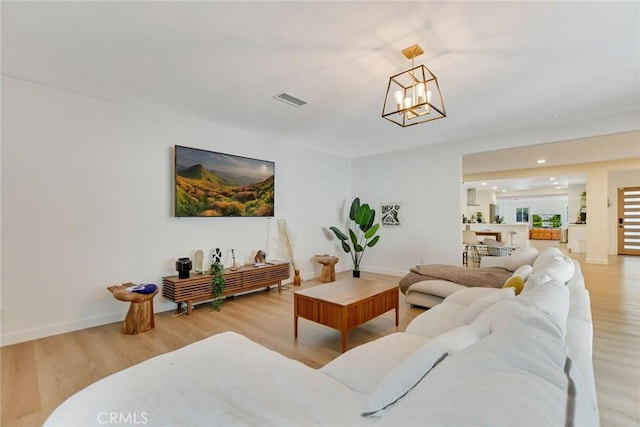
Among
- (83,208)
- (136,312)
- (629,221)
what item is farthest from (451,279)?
(629,221)

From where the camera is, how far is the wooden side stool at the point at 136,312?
3.10m

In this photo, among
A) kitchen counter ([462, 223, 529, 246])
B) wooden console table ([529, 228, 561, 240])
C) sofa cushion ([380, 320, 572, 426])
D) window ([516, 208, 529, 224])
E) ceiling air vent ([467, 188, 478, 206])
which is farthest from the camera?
window ([516, 208, 529, 224])

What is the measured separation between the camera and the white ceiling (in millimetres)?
1999

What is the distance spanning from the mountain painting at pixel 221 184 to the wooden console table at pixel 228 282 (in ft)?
3.00

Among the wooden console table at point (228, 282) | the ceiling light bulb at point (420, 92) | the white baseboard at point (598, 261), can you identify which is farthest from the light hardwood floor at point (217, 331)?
the white baseboard at point (598, 261)

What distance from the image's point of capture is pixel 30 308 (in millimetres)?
2982

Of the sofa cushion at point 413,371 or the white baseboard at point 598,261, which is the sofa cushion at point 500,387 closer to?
the sofa cushion at point 413,371

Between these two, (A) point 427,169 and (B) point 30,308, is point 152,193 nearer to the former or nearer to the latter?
(B) point 30,308

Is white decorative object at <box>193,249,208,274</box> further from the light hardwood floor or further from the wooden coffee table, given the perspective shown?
the wooden coffee table

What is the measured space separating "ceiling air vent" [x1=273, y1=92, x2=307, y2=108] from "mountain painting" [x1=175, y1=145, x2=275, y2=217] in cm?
148

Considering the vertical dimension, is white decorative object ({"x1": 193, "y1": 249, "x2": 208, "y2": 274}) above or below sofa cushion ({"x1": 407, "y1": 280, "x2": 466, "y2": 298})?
above

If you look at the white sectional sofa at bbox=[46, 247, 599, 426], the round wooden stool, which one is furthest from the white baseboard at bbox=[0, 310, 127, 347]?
the round wooden stool

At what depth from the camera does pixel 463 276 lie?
373 cm

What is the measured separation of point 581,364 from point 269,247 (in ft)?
15.2
